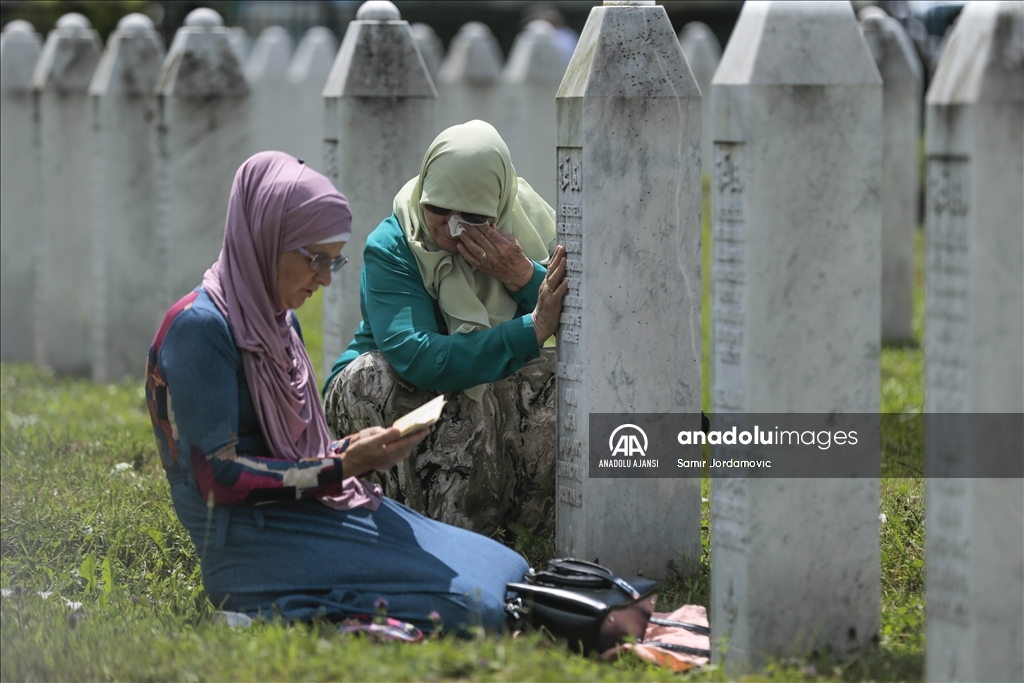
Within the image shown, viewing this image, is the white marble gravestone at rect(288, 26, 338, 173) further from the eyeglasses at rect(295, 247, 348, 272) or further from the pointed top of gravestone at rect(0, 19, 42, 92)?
the eyeglasses at rect(295, 247, 348, 272)

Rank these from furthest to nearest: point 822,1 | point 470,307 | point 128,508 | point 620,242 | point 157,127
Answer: point 157,127
point 128,508
point 470,307
point 620,242
point 822,1

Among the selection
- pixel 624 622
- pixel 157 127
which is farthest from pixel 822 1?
pixel 157 127

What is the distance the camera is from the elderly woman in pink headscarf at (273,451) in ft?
13.7

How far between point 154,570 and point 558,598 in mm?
1812

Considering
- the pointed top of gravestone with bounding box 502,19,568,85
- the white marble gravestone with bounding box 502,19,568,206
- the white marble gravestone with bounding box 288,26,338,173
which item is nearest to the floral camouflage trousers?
the white marble gravestone with bounding box 502,19,568,206

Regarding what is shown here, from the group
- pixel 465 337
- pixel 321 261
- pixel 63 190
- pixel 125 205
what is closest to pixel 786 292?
pixel 321 261

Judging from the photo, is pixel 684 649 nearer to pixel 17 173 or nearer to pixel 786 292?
pixel 786 292

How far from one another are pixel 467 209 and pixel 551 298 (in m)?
0.46

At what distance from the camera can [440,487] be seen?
534 centimetres

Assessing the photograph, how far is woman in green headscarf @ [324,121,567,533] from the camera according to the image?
508cm

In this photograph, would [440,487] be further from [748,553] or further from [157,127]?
[157,127]

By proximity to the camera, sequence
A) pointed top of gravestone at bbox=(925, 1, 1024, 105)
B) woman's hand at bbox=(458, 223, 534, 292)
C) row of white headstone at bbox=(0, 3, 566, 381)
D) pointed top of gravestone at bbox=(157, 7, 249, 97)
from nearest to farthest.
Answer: pointed top of gravestone at bbox=(925, 1, 1024, 105), woman's hand at bbox=(458, 223, 534, 292), pointed top of gravestone at bbox=(157, 7, 249, 97), row of white headstone at bbox=(0, 3, 566, 381)

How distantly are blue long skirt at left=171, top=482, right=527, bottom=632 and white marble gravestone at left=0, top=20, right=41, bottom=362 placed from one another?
6.39m

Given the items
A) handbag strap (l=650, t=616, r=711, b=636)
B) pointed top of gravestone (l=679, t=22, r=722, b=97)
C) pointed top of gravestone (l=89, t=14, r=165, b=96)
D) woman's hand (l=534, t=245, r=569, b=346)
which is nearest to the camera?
handbag strap (l=650, t=616, r=711, b=636)
